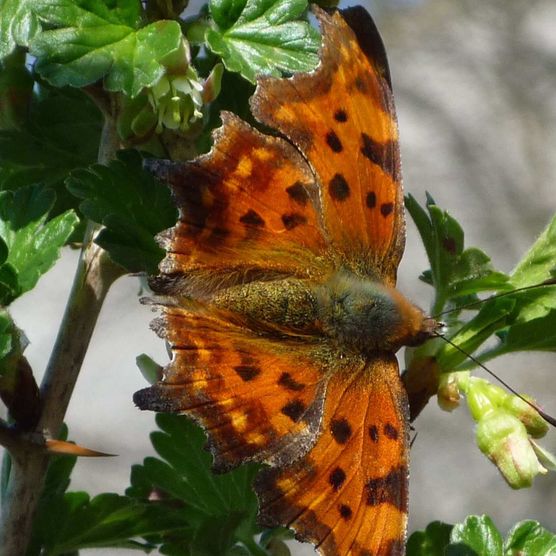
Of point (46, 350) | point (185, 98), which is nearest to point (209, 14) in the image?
point (185, 98)

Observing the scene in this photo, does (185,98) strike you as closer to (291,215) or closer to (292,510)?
(291,215)

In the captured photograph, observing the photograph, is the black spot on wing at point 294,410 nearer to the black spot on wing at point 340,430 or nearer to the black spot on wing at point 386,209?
the black spot on wing at point 340,430

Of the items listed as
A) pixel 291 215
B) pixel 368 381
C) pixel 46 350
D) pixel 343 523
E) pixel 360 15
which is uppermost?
pixel 46 350

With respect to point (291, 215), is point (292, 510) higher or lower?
lower

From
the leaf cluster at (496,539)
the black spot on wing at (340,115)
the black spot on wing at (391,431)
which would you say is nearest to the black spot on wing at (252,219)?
the black spot on wing at (340,115)

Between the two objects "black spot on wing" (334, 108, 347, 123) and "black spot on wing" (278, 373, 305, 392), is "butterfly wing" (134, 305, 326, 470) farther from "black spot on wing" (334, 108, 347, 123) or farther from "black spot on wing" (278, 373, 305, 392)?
"black spot on wing" (334, 108, 347, 123)

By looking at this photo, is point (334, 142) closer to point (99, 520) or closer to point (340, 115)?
point (340, 115)

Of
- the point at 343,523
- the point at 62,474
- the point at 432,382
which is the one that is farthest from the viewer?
the point at 62,474

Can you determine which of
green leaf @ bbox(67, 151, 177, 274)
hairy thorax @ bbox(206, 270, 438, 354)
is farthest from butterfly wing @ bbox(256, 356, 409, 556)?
green leaf @ bbox(67, 151, 177, 274)
